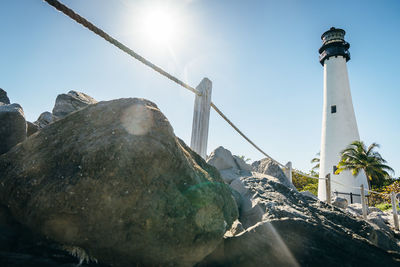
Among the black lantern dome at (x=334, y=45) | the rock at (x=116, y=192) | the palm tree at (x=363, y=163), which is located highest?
the black lantern dome at (x=334, y=45)

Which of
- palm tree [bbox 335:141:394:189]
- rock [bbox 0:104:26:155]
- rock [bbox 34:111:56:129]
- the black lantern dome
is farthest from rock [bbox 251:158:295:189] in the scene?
the black lantern dome

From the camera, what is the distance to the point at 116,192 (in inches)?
42.9

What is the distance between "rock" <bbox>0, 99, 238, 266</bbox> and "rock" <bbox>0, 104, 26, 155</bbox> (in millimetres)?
299

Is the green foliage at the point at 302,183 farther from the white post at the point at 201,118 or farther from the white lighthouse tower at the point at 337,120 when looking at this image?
the white post at the point at 201,118

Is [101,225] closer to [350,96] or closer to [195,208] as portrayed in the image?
[195,208]

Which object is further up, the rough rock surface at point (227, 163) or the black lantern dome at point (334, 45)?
the black lantern dome at point (334, 45)

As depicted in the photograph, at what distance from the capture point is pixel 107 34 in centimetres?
192

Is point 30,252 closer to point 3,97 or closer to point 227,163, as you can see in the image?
point 3,97

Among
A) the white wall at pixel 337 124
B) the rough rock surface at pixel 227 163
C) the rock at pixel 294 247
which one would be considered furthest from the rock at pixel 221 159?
the white wall at pixel 337 124

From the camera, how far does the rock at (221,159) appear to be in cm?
324

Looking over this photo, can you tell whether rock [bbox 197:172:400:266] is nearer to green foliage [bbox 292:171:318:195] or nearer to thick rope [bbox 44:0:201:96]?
thick rope [bbox 44:0:201:96]

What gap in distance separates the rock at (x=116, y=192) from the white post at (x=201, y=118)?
4.30ft

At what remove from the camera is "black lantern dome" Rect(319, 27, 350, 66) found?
64.1ft

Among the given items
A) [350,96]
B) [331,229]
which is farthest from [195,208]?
[350,96]
